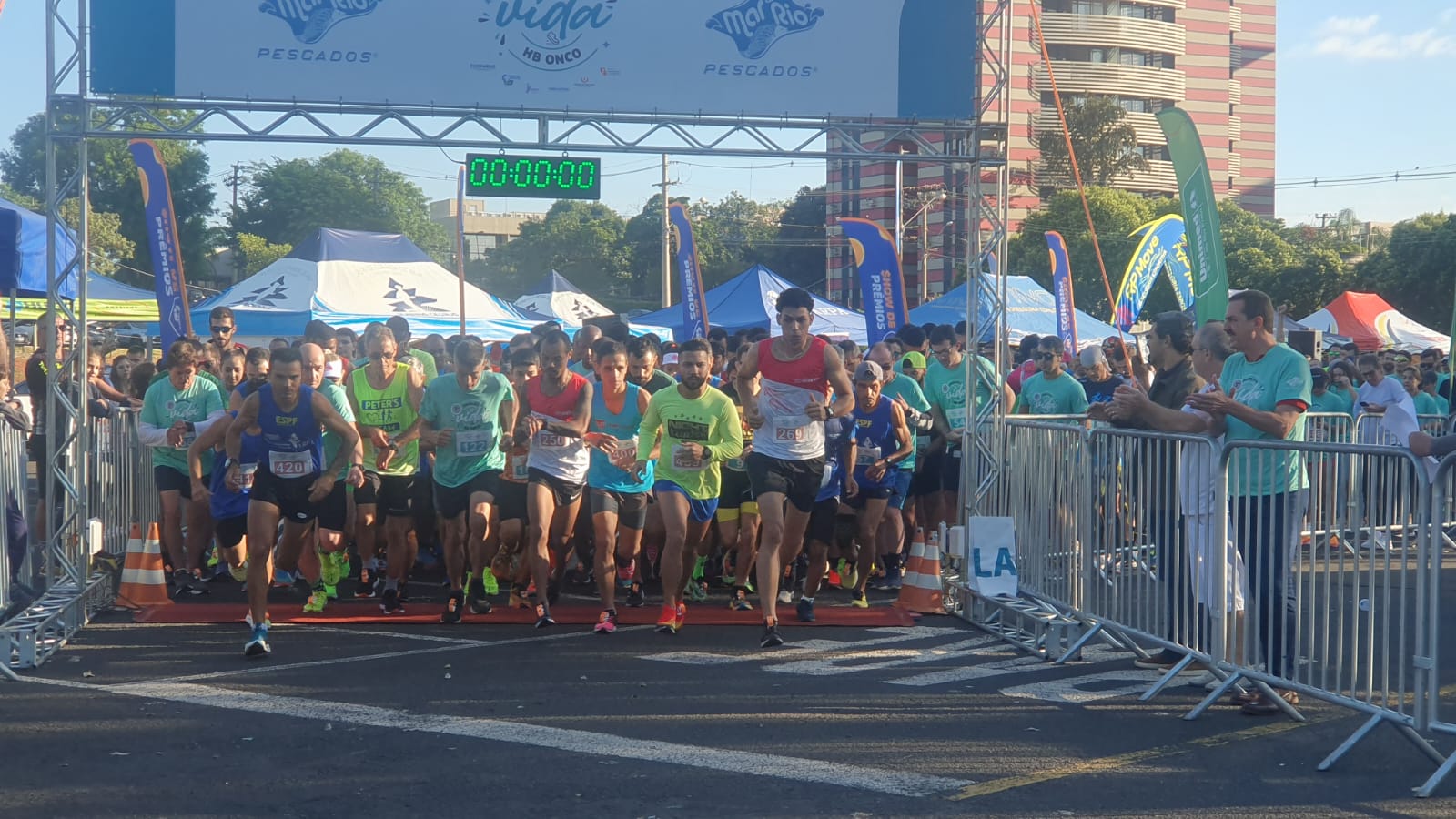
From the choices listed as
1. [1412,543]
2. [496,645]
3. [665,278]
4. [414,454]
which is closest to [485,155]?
[414,454]

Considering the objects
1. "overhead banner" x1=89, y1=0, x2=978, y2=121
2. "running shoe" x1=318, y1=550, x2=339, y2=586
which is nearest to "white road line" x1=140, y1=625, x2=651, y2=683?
"running shoe" x1=318, y1=550, x2=339, y2=586

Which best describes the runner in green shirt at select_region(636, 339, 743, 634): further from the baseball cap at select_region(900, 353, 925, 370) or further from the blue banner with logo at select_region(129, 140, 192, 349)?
the blue banner with logo at select_region(129, 140, 192, 349)

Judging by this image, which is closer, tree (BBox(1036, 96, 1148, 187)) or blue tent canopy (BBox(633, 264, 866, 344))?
blue tent canopy (BBox(633, 264, 866, 344))

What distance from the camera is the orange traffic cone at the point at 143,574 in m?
10.3

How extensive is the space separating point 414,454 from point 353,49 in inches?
115

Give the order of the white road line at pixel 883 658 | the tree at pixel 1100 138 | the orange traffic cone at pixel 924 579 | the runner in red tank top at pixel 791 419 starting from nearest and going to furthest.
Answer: the white road line at pixel 883 658
the runner in red tank top at pixel 791 419
the orange traffic cone at pixel 924 579
the tree at pixel 1100 138

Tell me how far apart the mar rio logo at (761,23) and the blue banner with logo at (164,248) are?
581 centimetres

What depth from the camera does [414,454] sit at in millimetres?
10461

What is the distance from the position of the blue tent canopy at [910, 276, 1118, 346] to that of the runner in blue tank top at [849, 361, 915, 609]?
1663 cm

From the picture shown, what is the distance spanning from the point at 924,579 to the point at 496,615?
3.11 meters

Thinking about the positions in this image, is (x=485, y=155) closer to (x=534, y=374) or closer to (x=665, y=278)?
(x=534, y=374)

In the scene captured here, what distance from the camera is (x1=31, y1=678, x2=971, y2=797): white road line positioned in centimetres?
587

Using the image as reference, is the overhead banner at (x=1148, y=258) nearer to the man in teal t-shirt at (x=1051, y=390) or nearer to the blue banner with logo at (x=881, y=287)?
the blue banner with logo at (x=881, y=287)

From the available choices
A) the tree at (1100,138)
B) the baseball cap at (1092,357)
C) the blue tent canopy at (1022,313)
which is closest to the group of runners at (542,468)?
the baseball cap at (1092,357)
